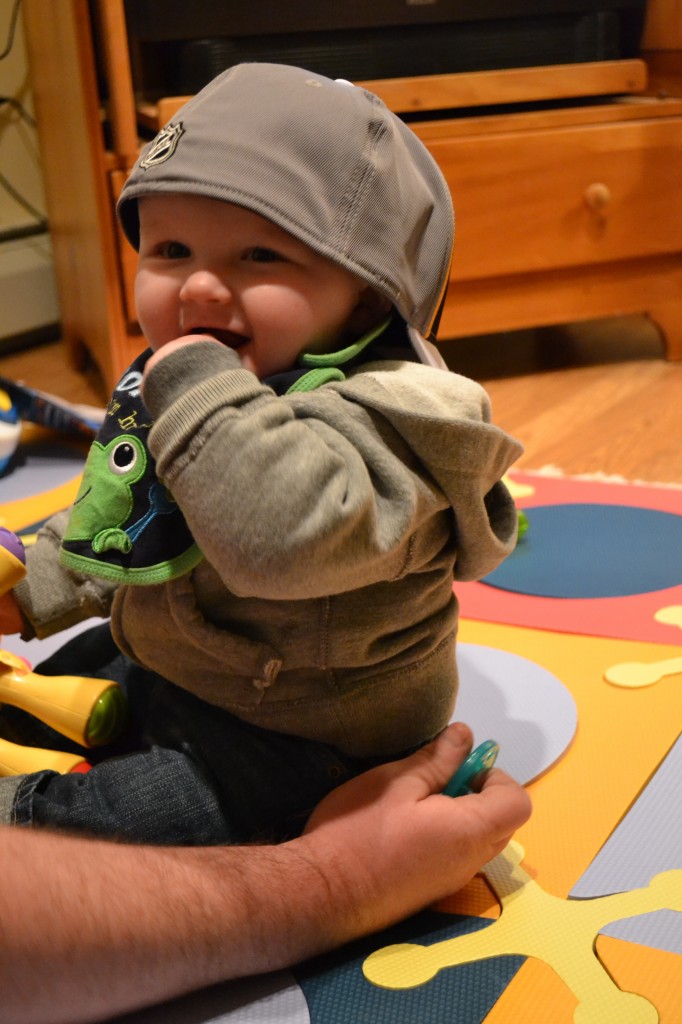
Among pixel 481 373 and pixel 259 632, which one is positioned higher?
pixel 259 632

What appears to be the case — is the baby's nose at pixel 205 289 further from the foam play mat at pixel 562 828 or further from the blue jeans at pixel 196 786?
the foam play mat at pixel 562 828

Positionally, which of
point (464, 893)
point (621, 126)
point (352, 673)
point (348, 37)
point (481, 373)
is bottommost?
point (481, 373)

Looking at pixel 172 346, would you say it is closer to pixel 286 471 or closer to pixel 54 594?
pixel 286 471

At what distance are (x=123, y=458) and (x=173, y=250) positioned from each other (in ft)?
0.47

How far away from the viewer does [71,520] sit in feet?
2.41

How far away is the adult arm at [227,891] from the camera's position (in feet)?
1.78

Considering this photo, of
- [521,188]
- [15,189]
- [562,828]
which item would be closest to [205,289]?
[562,828]

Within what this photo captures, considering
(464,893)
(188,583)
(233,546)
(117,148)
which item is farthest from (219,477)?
(117,148)

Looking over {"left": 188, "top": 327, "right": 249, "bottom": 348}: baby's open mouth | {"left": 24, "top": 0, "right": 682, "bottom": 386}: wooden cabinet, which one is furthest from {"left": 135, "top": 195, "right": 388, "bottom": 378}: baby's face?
{"left": 24, "top": 0, "right": 682, "bottom": 386}: wooden cabinet

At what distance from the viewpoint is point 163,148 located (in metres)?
0.66

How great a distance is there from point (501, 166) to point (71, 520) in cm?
113

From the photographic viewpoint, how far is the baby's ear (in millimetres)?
688

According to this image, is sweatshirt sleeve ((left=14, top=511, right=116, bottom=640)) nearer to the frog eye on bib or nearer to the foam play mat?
the frog eye on bib

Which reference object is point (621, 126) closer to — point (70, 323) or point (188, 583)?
point (70, 323)
